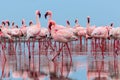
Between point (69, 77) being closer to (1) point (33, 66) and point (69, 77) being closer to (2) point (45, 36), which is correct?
(1) point (33, 66)

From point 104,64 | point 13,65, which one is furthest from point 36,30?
point 104,64

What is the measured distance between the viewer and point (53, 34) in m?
15.4

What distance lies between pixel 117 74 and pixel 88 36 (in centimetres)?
1076

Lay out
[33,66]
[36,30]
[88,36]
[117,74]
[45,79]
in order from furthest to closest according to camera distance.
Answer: [88,36] < [36,30] < [33,66] < [117,74] < [45,79]

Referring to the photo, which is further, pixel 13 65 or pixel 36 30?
pixel 36 30

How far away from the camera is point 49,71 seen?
12.4 metres

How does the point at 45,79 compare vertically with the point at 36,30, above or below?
below

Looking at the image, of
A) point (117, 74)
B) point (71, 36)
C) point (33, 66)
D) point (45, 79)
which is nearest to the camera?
point (45, 79)

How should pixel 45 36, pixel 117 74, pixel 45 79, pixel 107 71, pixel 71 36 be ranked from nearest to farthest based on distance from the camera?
pixel 45 79 → pixel 117 74 → pixel 107 71 → pixel 71 36 → pixel 45 36

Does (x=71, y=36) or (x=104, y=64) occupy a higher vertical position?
(x=71, y=36)

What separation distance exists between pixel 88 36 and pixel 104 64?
8079mm

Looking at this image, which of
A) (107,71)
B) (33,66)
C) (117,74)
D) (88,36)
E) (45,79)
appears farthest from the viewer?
(88,36)

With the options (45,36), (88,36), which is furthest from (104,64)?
(88,36)

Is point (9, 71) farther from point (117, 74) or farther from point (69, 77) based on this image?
point (117, 74)
